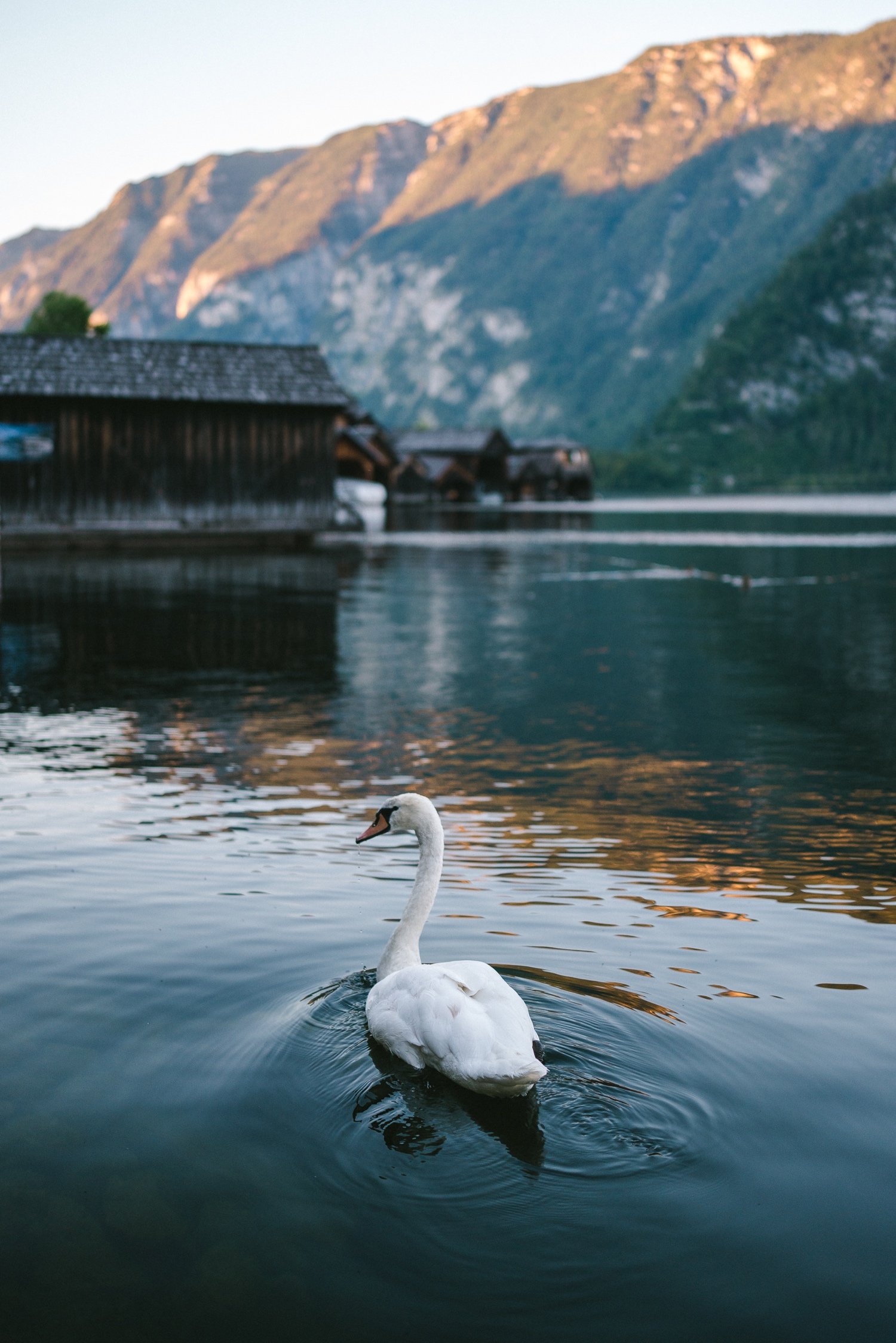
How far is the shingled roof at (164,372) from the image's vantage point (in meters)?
43.5

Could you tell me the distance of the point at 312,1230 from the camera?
A: 4617 mm

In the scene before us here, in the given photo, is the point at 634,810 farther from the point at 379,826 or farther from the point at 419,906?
the point at 419,906

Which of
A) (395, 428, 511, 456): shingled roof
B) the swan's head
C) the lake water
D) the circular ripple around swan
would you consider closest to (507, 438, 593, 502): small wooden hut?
(395, 428, 511, 456): shingled roof

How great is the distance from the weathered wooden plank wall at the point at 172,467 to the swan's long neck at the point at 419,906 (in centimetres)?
3900

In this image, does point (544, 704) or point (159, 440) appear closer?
point (544, 704)

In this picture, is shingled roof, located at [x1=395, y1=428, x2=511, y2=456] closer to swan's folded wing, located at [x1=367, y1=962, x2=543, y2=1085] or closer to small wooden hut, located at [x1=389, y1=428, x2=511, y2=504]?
small wooden hut, located at [x1=389, y1=428, x2=511, y2=504]

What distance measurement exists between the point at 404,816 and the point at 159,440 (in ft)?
130

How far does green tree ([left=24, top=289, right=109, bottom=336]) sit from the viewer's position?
78.4 m

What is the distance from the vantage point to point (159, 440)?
44.7 m

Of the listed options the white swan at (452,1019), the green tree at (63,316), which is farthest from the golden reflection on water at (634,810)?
the green tree at (63,316)

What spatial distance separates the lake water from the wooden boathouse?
28702mm

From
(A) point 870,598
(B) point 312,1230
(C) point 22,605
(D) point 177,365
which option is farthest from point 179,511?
(B) point 312,1230

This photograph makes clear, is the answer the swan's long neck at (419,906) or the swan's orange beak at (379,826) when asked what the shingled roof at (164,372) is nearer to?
the swan's orange beak at (379,826)

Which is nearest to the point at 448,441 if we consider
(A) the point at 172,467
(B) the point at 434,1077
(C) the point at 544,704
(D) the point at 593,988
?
(A) the point at 172,467
